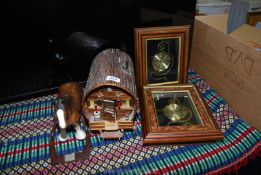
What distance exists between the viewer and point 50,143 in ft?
3.55

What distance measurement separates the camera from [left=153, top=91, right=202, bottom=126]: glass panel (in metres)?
1.11

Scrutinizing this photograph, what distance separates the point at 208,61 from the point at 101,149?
84 centimetres

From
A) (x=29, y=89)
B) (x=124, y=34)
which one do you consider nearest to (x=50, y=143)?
(x=29, y=89)

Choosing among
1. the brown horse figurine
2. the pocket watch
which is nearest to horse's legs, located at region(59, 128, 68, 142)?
the brown horse figurine

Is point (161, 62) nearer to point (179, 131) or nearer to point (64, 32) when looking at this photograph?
point (179, 131)

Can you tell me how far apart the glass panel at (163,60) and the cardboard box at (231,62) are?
235mm

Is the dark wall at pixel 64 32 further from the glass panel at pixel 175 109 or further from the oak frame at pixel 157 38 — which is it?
the glass panel at pixel 175 109

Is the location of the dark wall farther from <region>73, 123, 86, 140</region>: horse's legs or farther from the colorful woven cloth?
<region>73, 123, 86, 140</region>: horse's legs

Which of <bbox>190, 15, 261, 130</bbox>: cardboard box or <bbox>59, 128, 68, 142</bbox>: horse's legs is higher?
<bbox>190, 15, 261, 130</bbox>: cardboard box

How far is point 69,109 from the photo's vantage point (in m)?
1.00

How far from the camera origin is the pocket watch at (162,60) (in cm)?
130

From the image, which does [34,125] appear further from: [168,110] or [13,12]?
[168,110]

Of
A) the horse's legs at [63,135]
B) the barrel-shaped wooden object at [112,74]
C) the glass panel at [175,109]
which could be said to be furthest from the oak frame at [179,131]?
the horse's legs at [63,135]

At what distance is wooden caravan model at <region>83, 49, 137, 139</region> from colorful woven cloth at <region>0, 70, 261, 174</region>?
0.08 metres
